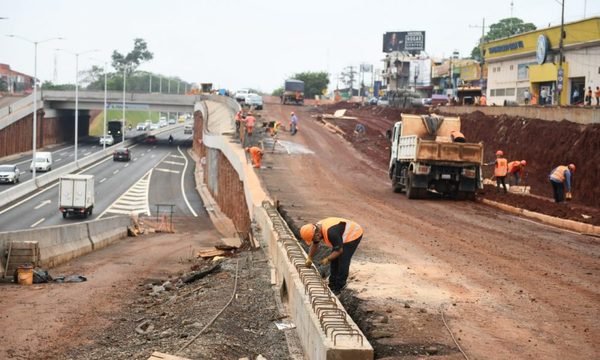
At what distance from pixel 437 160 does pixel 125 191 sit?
1519 inches

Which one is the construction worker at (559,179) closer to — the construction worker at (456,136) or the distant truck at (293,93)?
the construction worker at (456,136)

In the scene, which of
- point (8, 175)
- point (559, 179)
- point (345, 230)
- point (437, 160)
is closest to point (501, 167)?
point (437, 160)

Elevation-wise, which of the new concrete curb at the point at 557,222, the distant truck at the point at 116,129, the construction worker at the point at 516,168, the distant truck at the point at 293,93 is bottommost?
the distant truck at the point at 116,129

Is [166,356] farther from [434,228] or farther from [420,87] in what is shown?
[420,87]

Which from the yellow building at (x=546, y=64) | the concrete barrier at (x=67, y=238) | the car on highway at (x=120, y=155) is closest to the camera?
the concrete barrier at (x=67, y=238)

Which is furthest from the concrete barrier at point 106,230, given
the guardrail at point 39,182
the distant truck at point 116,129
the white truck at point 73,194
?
the distant truck at point 116,129

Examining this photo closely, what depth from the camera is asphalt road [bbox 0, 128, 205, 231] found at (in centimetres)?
4909

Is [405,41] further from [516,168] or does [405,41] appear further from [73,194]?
[516,168]

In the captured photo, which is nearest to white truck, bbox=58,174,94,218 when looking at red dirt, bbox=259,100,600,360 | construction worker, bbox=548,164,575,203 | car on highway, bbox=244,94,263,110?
red dirt, bbox=259,100,600,360

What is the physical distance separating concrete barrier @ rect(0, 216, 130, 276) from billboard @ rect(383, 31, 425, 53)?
120m

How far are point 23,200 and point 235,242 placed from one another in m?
28.5

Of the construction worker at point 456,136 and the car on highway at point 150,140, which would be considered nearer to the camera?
the construction worker at point 456,136

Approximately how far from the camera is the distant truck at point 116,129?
4456 inches

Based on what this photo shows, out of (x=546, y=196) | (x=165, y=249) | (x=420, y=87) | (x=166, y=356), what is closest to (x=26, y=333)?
(x=166, y=356)
